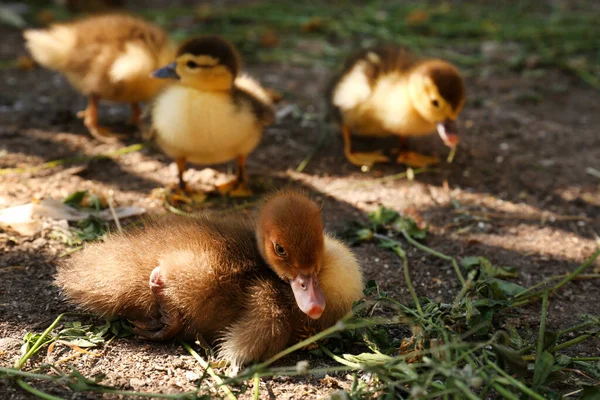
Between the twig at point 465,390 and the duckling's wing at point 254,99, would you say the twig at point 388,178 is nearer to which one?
the duckling's wing at point 254,99

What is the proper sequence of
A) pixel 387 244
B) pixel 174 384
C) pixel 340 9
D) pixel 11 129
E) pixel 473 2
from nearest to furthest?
pixel 174 384, pixel 387 244, pixel 11 129, pixel 340 9, pixel 473 2

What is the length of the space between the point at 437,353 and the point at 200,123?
189 cm

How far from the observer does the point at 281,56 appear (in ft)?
20.7

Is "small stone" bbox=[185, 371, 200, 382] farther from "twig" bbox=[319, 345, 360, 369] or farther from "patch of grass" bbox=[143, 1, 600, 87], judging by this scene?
"patch of grass" bbox=[143, 1, 600, 87]

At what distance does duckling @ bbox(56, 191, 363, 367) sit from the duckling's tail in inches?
91.6

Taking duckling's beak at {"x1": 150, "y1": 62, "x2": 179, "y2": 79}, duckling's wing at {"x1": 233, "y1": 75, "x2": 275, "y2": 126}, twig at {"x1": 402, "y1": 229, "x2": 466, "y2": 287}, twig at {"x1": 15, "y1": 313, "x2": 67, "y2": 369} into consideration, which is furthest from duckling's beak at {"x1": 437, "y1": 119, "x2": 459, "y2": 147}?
twig at {"x1": 15, "y1": 313, "x2": 67, "y2": 369}

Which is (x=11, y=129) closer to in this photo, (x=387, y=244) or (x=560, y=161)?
(x=387, y=244)

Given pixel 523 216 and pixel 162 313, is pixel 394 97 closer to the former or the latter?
pixel 523 216

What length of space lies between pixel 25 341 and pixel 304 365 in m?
1.08

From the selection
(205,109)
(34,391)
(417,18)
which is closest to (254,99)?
(205,109)

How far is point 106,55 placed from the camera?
4.38m

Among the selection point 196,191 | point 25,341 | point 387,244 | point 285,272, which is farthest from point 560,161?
point 25,341

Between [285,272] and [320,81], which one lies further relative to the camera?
[320,81]

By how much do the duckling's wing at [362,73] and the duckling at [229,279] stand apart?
198 centimetres
